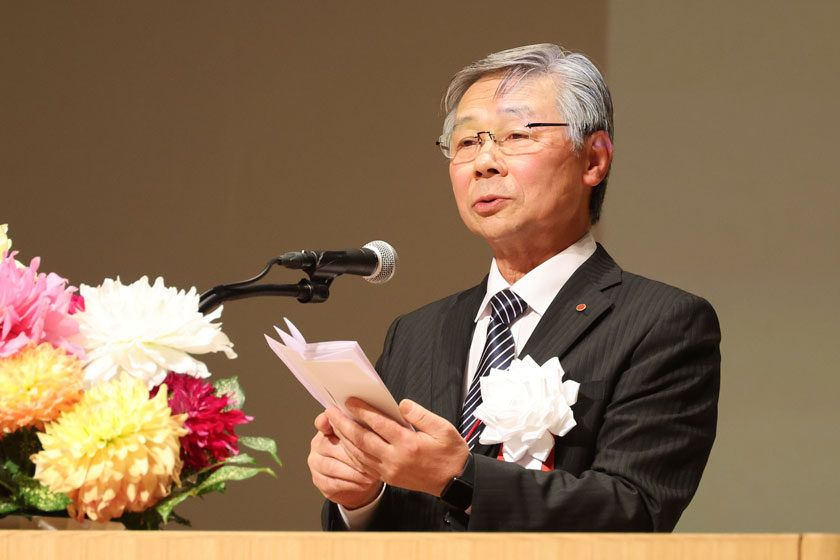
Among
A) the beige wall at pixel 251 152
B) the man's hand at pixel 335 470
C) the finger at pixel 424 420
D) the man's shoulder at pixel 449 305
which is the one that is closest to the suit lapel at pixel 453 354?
the man's shoulder at pixel 449 305

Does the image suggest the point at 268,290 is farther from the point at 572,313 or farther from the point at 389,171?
the point at 389,171

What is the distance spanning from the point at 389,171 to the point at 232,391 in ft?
8.72

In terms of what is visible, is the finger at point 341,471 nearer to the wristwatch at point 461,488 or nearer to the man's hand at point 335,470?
the man's hand at point 335,470

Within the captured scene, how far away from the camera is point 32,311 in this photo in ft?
3.91

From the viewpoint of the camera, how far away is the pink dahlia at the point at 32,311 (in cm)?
117

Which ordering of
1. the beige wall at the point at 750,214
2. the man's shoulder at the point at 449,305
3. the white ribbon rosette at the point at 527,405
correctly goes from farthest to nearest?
the beige wall at the point at 750,214
the man's shoulder at the point at 449,305
the white ribbon rosette at the point at 527,405

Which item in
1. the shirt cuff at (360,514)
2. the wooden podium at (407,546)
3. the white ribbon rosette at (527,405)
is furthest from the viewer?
the shirt cuff at (360,514)

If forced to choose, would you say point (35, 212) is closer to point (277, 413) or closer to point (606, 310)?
point (277, 413)

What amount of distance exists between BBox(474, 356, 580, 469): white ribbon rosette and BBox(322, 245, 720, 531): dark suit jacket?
0.08 meters

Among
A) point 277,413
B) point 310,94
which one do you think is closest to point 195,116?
point 310,94

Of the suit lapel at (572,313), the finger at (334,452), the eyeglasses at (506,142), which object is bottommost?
the finger at (334,452)

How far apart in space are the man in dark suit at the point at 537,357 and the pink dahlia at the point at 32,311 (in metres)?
0.46

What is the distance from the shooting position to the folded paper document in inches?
53.9

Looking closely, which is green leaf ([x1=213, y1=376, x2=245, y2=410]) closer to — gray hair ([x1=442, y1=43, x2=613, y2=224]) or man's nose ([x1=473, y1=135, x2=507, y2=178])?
man's nose ([x1=473, y1=135, x2=507, y2=178])
